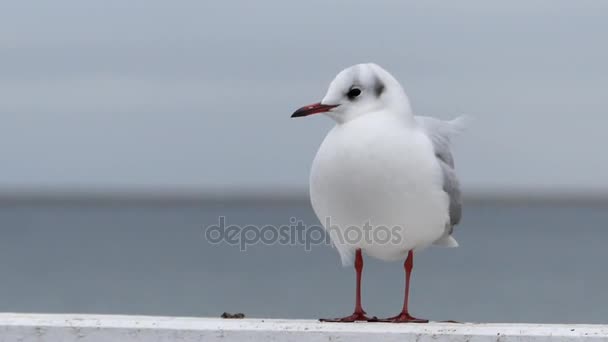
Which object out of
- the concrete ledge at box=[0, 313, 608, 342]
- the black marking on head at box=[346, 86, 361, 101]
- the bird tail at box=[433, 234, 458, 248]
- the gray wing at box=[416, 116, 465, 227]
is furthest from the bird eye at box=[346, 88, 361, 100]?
the concrete ledge at box=[0, 313, 608, 342]

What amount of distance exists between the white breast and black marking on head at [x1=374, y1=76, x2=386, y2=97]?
134 millimetres

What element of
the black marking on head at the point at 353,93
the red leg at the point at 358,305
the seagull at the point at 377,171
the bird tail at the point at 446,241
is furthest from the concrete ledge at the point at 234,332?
the bird tail at the point at 446,241

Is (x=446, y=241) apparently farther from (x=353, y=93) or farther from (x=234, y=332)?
(x=234, y=332)

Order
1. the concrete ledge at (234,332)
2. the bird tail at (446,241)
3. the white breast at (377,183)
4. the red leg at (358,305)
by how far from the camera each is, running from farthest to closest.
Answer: the bird tail at (446,241)
the red leg at (358,305)
the white breast at (377,183)
the concrete ledge at (234,332)

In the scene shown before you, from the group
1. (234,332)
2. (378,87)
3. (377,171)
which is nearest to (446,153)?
(378,87)

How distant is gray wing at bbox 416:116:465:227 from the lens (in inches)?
237

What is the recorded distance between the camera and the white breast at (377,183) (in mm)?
5566

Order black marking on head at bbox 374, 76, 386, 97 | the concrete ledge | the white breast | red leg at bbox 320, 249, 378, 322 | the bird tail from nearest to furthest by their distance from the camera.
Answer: the concrete ledge
the white breast
black marking on head at bbox 374, 76, 386, 97
red leg at bbox 320, 249, 378, 322
the bird tail

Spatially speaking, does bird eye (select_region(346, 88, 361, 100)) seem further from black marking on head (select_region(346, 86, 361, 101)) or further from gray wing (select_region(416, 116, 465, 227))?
gray wing (select_region(416, 116, 465, 227))

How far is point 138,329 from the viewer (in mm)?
4426

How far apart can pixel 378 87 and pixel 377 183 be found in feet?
1.63

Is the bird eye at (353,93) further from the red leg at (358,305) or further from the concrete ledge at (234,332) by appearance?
the concrete ledge at (234,332)

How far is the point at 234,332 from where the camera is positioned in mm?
4418

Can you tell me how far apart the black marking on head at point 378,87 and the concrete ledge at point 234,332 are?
1.54m
